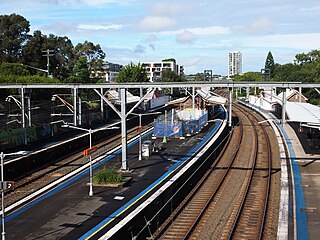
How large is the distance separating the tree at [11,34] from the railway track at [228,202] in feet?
179

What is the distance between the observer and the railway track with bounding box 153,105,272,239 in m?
19.7

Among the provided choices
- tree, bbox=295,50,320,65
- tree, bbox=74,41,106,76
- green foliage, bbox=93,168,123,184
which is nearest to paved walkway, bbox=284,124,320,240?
green foliage, bbox=93,168,123,184

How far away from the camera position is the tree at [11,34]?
7900cm

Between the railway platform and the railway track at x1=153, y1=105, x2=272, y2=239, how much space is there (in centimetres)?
225

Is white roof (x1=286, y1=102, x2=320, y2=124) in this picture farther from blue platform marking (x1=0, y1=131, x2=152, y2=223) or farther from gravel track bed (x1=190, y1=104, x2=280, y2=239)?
blue platform marking (x1=0, y1=131, x2=152, y2=223)

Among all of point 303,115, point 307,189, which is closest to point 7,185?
point 307,189

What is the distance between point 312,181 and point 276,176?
378 cm

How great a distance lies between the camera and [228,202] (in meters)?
24.5

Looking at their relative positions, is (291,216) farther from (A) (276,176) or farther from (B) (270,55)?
(B) (270,55)

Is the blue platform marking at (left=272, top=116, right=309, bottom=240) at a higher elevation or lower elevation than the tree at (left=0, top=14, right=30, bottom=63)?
lower

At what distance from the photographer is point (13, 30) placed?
263 feet

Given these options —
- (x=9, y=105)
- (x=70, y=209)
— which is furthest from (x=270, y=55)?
(x=70, y=209)

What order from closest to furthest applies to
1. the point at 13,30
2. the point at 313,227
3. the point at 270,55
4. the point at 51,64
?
the point at 313,227
the point at 13,30
the point at 51,64
the point at 270,55

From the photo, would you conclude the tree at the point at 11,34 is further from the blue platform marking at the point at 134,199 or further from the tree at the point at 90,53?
the blue platform marking at the point at 134,199
